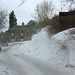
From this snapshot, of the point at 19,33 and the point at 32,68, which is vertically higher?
the point at 32,68

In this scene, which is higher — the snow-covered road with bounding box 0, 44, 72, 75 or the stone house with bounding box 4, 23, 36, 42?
the snow-covered road with bounding box 0, 44, 72, 75

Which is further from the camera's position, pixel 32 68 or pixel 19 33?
pixel 19 33

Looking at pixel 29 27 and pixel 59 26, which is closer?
pixel 59 26

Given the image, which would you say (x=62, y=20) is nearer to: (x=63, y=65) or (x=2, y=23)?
(x=63, y=65)

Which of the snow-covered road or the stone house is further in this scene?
the stone house

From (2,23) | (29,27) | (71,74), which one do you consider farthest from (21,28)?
(71,74)

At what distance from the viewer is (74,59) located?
999 centimetres

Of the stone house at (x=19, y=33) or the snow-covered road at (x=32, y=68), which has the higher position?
the snow-covered road at (x=32, y=68)

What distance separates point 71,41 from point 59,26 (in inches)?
299

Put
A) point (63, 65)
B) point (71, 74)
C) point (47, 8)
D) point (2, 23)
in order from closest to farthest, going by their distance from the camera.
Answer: point (71, 74)
point (63, 65)
point (2, 23)
point (47, 8)

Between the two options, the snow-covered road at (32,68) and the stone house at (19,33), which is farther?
the stone house at (19,33)

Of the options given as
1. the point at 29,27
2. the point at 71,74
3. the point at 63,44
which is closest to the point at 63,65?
the point at 71,74

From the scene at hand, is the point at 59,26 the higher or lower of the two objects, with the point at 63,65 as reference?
higher

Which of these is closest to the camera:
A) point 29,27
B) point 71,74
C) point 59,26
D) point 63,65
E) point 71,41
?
point 71,74
